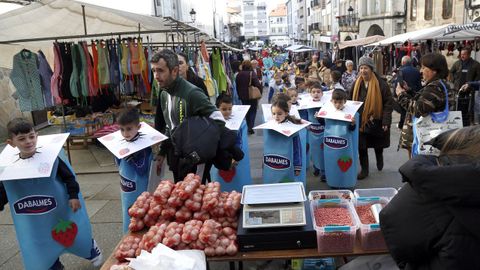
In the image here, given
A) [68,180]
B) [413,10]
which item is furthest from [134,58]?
[413,10]

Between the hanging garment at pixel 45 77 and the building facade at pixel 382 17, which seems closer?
the hanging garment at pixel 45 77

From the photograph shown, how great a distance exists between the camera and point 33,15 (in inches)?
276

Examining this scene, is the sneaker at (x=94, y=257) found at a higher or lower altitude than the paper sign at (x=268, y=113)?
lower

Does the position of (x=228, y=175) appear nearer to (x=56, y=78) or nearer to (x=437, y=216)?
(x=437, y=216)

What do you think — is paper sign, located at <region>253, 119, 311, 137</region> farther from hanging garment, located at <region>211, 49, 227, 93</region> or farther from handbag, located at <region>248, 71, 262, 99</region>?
handbag, located at <region>248, 71, 262, 99</region>

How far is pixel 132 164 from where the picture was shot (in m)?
3.78

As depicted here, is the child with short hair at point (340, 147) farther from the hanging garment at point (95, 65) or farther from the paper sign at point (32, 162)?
the hanging garment at point (95, 65)

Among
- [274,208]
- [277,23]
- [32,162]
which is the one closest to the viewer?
[274,208]

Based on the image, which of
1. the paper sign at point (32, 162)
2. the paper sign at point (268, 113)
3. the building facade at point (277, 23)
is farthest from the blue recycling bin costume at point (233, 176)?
the building facade at point (277, 23)

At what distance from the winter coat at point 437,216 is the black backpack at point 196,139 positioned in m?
1.80

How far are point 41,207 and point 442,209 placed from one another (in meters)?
3.06

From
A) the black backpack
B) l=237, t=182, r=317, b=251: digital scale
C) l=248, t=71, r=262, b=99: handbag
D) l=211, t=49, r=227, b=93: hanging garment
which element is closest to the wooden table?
l=237, t=182, r=317, b=251: digital scale

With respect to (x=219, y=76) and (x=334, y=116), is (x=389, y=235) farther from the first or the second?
(x=219, y=76)

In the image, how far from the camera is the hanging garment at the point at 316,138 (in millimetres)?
5875
